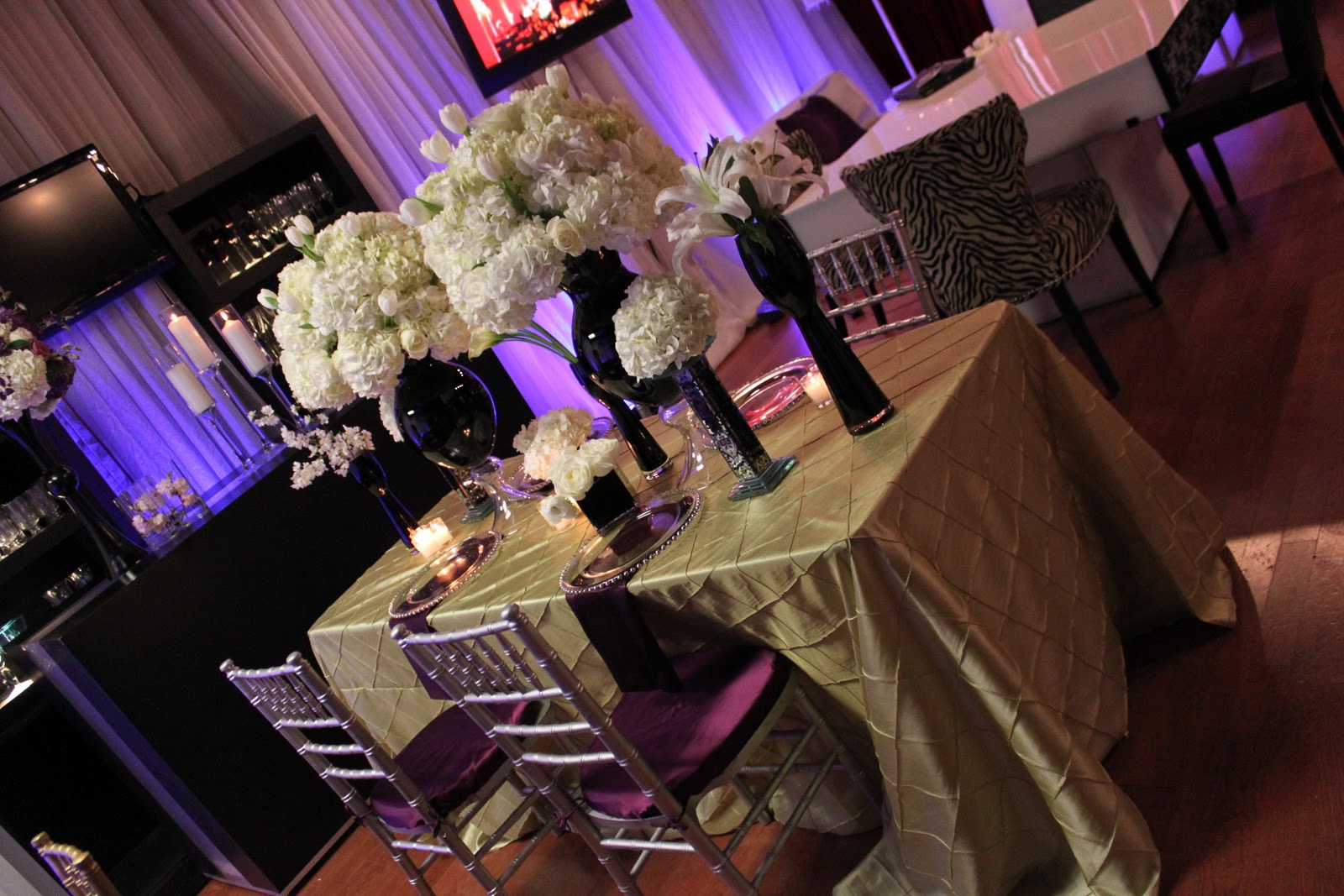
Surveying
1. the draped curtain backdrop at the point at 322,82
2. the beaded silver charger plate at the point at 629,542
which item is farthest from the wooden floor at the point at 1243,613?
the draped curtain backdrop at the point at 322,82

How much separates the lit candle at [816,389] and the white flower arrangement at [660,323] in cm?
44

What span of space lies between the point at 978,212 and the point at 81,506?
9.06 feet

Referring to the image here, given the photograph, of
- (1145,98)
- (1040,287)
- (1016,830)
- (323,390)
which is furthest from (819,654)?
(1145,98)

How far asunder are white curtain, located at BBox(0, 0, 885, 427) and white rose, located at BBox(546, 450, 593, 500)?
→ 2887 millimetres

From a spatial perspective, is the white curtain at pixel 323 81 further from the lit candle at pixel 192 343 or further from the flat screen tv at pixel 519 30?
the lit candle at pixel 192 343

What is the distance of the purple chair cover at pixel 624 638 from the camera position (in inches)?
71.1

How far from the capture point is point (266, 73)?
4453 mm

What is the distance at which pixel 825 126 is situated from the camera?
5.46m

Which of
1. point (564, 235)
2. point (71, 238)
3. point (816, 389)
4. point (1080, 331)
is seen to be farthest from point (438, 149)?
point (71, 238)

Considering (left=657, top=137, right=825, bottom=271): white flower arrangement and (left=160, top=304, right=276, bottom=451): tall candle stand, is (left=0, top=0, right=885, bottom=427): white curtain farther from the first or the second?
(left=657, top=137, right=825, bottom=271): white flower arrangement

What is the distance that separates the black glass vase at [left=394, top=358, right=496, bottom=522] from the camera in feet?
7.41

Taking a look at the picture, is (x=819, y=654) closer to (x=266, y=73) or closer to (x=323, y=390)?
(x=323, y=390)

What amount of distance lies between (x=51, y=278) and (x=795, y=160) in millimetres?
2887

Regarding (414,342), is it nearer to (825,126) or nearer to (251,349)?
(251,349)
